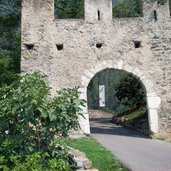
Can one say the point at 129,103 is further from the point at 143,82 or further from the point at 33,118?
the point at 33,118

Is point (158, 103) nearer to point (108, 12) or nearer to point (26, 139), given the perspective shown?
point (108, 12)

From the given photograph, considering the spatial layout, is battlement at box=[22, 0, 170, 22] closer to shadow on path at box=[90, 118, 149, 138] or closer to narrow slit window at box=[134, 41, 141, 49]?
narrow slit window at box=[134, 41, 141, 49]

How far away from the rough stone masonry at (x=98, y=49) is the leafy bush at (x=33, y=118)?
→ 4.36 m

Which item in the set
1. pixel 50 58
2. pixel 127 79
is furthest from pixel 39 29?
pixel 127 79

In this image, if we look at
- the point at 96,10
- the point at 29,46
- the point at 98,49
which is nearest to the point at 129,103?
the point at 98,49

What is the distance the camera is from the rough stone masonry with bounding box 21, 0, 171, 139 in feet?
33.3

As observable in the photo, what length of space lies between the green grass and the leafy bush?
80 cm

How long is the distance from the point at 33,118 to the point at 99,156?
6.65ft

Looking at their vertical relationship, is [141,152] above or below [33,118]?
below

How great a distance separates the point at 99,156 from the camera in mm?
6695

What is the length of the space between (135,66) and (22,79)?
516 cm

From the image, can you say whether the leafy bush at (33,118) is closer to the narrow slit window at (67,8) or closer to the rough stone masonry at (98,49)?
the rough stone masonry at (98,49)

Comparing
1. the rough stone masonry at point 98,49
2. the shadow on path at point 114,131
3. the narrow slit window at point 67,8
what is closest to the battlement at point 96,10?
the rough stone masonry at point 98,49

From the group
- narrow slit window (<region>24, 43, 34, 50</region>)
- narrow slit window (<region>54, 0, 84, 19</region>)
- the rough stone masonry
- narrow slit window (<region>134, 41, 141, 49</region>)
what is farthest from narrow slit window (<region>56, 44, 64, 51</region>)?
narrow slit window (<region>54, 0, 84, 19</region>)
